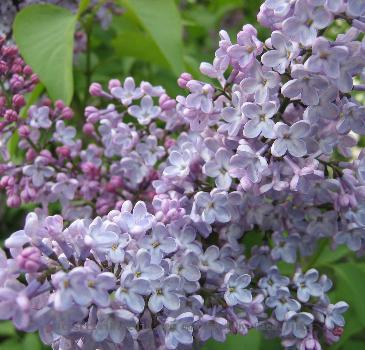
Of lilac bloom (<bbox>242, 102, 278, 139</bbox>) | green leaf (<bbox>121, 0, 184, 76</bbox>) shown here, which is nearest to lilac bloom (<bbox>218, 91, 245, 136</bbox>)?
lilac bloom (<bbox>242, 102, 278, 139</bbox>)

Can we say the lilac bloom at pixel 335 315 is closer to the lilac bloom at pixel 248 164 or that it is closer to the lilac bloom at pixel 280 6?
the lilac bloom at pixel 248 164

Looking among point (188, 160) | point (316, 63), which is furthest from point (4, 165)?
point (316, 63)

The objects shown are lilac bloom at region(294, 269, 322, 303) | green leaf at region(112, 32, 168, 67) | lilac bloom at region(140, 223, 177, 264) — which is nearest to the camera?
lilac bloom at region(140, 223, 177, 264)

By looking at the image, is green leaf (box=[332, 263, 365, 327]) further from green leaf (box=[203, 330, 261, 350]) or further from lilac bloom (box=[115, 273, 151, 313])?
lilac bloom (box=[115, 273, 151, 313])

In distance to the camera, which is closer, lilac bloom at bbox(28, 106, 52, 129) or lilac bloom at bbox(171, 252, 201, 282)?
lilac bloom at bbox(171, 252, 201, 282)

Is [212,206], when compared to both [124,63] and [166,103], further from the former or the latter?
[124,63]

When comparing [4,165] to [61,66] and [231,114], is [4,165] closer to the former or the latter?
[61,66]
